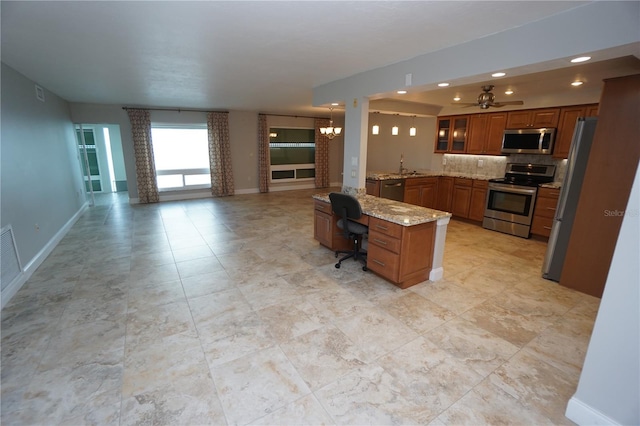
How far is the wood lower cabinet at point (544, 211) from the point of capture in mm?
4605

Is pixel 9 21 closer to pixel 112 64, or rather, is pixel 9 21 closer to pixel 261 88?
pixel 112 64

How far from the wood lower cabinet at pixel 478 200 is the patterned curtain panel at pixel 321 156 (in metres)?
5.32

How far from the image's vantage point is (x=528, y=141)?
16.6ft

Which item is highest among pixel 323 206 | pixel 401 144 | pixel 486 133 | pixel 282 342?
pixel 486 133

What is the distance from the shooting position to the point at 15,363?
6.84ft

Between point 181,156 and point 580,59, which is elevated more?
point 580,59

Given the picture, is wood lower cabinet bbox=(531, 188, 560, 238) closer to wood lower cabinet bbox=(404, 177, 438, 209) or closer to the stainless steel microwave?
the stainless steel microwave

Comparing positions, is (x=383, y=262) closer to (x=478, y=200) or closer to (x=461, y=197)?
(x=478, y=200)

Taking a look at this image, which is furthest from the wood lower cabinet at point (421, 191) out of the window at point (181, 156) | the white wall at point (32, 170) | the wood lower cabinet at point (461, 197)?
the white wall at point (32, 170)

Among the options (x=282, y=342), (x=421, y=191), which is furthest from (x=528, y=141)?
(x=282, y=342)

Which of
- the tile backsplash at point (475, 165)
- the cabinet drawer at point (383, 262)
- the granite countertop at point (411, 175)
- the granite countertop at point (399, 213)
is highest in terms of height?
the tile backsplash at point (475, 165)

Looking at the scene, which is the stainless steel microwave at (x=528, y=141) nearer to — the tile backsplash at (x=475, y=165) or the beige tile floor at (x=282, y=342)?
the tile backsplash at (x=475, y=165)

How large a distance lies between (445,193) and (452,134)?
4.29ft

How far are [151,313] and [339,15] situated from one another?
3.03 m
